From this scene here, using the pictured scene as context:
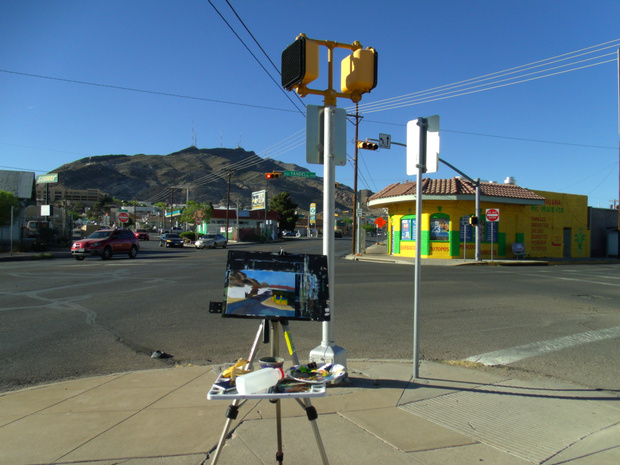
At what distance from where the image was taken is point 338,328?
822 centimetres

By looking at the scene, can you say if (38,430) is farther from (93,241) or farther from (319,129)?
(93,241)

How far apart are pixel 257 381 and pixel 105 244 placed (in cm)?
2576

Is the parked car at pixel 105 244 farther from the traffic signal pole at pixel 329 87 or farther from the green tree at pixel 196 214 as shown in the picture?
the green tree at pixel 196 214

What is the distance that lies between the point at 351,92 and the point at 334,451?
160 inches

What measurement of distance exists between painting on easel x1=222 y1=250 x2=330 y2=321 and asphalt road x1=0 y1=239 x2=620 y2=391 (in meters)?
3.08

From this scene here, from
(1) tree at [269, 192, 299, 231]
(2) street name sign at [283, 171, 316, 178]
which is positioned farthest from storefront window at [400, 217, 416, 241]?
(1) tree at [269, 192, 299, 231]

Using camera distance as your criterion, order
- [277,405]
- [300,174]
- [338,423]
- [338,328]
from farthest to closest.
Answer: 1. [300,174]
2. [338,328]
3. [338,423]
4. [277,405]

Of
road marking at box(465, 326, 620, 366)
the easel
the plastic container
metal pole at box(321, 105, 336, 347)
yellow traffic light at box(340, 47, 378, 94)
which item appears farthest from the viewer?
road marking at box(465, 326, 620, 366)

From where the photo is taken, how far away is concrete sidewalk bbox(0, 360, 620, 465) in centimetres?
349

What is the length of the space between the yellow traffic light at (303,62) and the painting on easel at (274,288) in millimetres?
2543

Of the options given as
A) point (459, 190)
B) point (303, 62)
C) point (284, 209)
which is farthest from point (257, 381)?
point (284, 209)

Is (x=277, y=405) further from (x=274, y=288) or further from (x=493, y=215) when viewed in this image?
(x=493, y=215)

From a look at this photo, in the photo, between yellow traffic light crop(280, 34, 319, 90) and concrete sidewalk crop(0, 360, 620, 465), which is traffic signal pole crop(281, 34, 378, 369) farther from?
concrete sidewalk crop(0, 360, 620, 465)

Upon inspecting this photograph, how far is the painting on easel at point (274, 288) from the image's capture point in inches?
139
